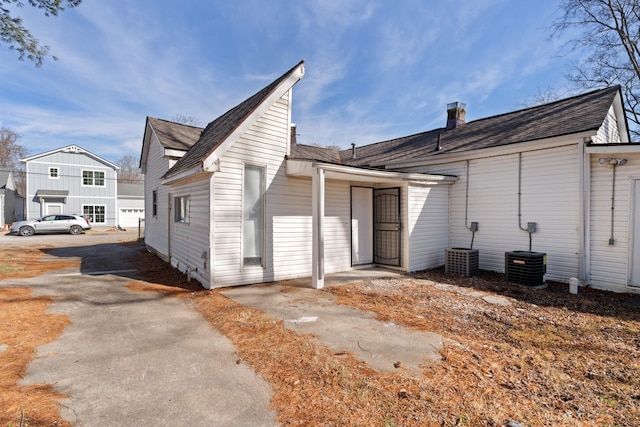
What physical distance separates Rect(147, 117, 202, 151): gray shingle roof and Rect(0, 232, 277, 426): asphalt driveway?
5802mm

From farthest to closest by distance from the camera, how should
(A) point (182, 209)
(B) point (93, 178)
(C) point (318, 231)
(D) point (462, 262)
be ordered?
(B) point (93, 178)
(A) point (182, 209)
(D) point (462, 262)
(C) point (318, 231)

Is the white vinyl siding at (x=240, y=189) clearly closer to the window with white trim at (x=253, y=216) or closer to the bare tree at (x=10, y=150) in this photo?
the window with white trim at (x=253, y=216)

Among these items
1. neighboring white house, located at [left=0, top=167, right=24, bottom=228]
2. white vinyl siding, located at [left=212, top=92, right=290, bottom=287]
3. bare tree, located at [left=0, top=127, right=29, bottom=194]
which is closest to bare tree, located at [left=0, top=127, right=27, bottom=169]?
bare tree, located at [left=0, top=127, right=29, bottom=194]

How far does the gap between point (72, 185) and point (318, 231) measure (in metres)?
28.6

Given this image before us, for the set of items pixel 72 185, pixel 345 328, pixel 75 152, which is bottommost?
pixel 345 328

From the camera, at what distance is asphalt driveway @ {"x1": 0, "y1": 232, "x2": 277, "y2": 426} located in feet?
8.10

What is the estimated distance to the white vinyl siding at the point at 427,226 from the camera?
27.3 feet

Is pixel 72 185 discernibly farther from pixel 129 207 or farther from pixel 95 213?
pixel 129 207

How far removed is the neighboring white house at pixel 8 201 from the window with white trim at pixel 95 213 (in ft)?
19.2

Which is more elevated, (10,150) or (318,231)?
(10,150)

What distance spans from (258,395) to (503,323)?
3969mm

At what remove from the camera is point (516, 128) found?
8812mm

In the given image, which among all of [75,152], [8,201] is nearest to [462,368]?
[75,152]

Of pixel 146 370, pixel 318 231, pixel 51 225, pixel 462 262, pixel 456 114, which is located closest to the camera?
pixel 146 370
